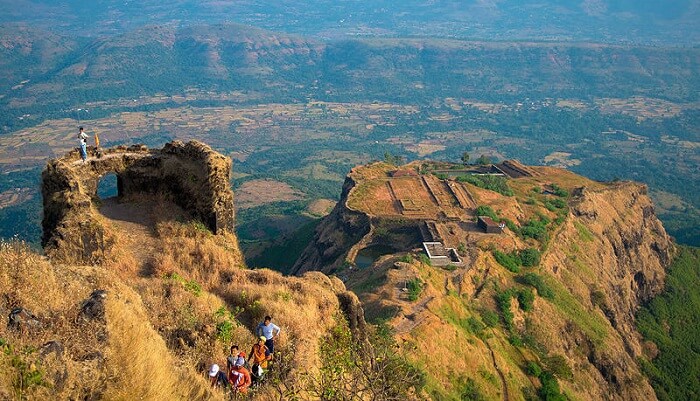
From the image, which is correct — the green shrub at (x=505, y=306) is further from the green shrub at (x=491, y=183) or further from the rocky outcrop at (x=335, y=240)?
the green shrub at (x=491, y=183)

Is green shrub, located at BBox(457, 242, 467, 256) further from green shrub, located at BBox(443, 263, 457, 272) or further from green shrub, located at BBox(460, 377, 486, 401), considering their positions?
green shrub, located at BBox(460, 377, 486, 401)

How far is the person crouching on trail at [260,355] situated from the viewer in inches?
505

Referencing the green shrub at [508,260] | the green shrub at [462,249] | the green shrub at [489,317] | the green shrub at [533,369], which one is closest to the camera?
the green shrub at [533,369]

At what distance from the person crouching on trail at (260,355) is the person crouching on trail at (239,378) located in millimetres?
694

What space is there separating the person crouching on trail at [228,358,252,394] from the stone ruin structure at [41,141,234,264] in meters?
8.97

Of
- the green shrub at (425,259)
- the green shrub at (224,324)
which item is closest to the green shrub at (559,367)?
the green shrub at (425,259)

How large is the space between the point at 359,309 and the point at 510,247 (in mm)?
32403

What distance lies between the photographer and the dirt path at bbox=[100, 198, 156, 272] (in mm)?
19969

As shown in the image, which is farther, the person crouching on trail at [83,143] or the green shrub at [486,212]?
the green shrub at [486,212]

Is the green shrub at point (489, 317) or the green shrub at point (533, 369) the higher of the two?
the green shrub at point (489, 317)

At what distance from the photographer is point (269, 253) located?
7075 cm

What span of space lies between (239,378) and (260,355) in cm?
112

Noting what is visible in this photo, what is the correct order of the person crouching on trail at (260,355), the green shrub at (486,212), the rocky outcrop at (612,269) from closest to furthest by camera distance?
the person crouching on trail at (260,355)
the rocky outcrop at (612,269)
the green shrub at (486,212)

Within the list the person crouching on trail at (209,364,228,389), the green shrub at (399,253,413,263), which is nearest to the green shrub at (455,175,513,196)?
the green shrub at (399,253,413,263)
